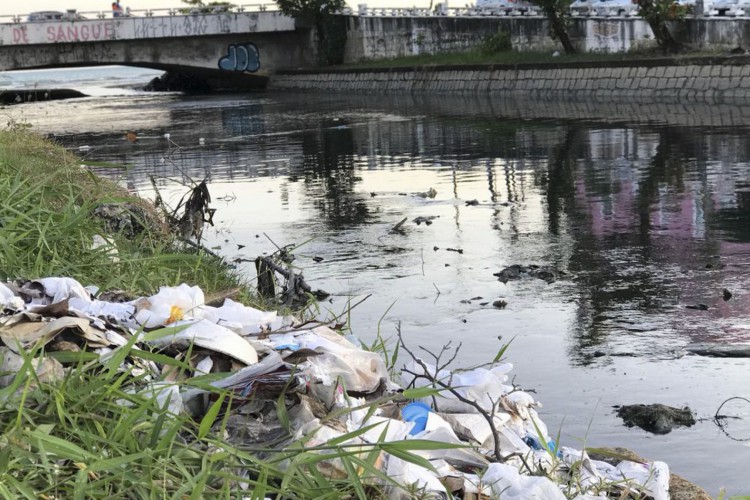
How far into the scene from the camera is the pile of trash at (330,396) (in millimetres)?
4227

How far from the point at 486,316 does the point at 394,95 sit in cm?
3609

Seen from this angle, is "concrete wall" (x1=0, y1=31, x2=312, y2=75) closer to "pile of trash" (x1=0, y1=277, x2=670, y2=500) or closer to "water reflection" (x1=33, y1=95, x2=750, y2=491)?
"water reflection" (x1=33, y1=95, x2=750, y2=491)

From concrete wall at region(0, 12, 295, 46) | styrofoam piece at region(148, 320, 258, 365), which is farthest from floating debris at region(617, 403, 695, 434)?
concrete wall at region(0, 12, 295, 46)

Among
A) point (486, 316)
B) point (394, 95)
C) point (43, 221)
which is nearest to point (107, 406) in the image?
point (43, 221)

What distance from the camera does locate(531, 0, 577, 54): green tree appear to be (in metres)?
38.0

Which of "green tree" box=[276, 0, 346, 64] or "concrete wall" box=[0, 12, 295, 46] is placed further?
"green tree" box=[276, 0, 346, 64]

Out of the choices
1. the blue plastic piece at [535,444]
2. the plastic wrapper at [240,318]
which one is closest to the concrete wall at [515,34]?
the plastic wrapper at [240,318]

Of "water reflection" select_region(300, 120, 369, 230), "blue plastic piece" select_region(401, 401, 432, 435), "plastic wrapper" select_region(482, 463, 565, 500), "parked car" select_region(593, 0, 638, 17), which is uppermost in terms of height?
"parked car" select_region(593, 0, 638, 17)

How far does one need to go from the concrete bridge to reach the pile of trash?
51.5 m

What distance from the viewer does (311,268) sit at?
10844 millimetres

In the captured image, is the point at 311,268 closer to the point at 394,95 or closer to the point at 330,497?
the point at 330,497

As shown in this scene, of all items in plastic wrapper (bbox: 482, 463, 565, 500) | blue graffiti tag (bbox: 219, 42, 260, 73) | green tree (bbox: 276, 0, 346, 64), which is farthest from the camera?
blue graffiti tag (bbox: 219, 42, 260, 73)

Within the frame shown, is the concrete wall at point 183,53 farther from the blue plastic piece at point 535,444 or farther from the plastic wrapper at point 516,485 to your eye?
the plastic wrapper at point 516,485

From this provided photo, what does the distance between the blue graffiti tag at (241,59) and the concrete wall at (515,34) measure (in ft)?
17.7
